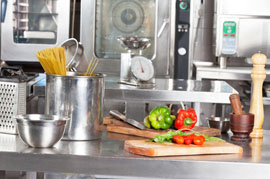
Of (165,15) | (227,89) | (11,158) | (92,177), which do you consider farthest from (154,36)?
(11,158)

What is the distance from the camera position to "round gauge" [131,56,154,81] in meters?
3.82

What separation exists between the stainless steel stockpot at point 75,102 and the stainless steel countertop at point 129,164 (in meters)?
0.20

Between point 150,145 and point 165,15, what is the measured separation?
3.18m

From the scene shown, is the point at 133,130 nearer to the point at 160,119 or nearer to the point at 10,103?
the point at 160,119

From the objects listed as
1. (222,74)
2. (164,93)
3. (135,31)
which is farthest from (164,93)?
(135,31)

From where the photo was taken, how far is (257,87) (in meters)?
2.15

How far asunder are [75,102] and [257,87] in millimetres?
743

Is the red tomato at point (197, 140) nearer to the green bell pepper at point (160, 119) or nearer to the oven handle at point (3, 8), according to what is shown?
the green bell pepper at point (160, 119)

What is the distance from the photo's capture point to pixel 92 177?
2.78m

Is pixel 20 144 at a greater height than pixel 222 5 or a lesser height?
lesser

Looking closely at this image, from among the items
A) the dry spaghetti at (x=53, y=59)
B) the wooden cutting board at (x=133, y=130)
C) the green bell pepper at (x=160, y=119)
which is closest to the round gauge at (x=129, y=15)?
the wooden cutting board at (x=133, y=130)

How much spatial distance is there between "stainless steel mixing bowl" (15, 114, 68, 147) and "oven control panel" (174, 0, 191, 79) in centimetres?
300

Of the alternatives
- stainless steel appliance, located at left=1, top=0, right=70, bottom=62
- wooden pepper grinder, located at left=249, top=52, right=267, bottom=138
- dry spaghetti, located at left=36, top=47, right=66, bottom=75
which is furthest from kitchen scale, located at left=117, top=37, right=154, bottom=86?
dry spaghetti, located at left=36, top=47, right=66, bottom=75

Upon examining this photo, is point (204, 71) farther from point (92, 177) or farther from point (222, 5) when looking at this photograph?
point (92, 177)
